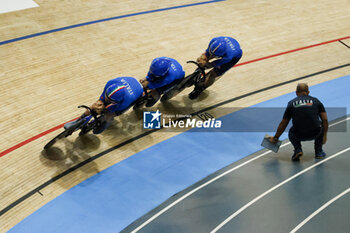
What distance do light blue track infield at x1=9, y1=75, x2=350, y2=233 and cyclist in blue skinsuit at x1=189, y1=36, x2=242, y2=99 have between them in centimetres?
66

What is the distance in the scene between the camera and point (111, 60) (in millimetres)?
6840

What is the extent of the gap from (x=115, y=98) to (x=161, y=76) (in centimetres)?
81

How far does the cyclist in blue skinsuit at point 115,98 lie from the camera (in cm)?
473

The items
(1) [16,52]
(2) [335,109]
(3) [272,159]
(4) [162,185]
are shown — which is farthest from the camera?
(1) [16,52]

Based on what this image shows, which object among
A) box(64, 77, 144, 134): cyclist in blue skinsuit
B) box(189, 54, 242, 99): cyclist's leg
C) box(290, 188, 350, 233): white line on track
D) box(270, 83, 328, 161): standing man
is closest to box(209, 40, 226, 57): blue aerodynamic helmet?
box(189, 54, 242, 99): cyclist's leg

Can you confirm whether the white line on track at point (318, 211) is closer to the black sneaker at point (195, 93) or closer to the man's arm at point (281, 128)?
the man's arm at point (281, 128)

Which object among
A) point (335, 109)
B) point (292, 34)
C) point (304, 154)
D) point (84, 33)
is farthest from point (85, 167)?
point (292, 34)

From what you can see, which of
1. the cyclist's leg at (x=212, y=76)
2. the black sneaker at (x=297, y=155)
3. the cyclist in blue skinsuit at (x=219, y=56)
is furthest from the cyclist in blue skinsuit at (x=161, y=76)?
the black sneaker at (x=297, y=155)

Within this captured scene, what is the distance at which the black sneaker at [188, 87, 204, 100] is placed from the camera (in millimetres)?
6147

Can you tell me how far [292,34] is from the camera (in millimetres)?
8125

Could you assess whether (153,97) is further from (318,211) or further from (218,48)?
(318,211)

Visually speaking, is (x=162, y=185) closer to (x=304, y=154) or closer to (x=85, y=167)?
(x=85, y=167)

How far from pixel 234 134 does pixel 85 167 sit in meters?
2.11

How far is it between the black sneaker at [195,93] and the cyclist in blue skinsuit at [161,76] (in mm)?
687
